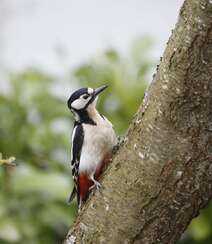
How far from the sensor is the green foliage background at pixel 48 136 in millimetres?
5164

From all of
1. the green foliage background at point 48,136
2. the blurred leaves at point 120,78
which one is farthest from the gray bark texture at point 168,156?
the blurred leaves at point 120,78

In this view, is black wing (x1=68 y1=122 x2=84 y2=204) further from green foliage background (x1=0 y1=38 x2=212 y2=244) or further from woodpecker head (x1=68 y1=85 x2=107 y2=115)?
green foliage background (x1=0 y1=38 x2=212 y2=244)

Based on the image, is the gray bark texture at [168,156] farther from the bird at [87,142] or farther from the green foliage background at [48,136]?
the green foliage background at [48,136]

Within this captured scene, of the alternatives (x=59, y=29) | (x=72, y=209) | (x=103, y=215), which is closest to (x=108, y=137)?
(x=103, y=215)

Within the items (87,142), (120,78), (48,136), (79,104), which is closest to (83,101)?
(79,104)

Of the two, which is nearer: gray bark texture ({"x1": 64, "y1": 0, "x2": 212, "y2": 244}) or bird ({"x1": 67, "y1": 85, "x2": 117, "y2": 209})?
gray bark texture ({"x1": 64, "y1": 0, "x2": 212, "y2": 244})

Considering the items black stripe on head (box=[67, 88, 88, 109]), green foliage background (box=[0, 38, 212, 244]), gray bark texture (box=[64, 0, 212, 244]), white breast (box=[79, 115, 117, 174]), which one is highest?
green foliage background (box=[0, 38, 212, 244])

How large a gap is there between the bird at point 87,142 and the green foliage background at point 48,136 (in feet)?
3.42

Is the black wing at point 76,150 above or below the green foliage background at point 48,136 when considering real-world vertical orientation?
below

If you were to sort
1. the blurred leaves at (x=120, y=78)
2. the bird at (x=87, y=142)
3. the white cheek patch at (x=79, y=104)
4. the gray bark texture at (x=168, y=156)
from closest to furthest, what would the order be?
the gray bark texture at (x=168, y=156) → the bird at (x=87, y=142) → the white cheek patch at (x=79, y=104) → the blurred leaves at (x=120, y=78)

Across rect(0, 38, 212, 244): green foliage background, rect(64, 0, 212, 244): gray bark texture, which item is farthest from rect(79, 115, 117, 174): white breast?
rect(0, 38, 212, 244): green foliage background

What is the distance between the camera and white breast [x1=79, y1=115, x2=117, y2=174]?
3.97 meters

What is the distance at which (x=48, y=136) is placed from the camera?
5543 mm

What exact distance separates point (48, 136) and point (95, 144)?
5.09 feet
